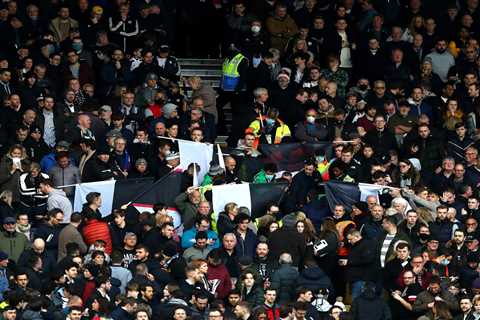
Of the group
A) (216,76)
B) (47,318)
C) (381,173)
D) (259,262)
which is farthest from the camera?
(216,76)

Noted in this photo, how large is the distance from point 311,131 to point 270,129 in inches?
25.9

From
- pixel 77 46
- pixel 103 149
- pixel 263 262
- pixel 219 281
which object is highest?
pixel 77 46

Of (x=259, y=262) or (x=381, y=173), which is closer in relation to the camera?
(x=259, y=262)

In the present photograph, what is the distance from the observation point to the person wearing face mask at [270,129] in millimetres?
34031

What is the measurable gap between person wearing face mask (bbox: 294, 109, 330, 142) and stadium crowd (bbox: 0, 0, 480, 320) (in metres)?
0.02

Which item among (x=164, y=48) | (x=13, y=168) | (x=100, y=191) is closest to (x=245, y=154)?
(x=100, y=191)

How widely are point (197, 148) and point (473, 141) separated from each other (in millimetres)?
4717

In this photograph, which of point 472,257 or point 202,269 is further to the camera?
point 472,257

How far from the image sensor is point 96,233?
30.5m

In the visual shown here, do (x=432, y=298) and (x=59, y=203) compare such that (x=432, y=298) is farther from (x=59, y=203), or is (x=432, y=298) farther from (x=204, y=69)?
(x=204, y=69)

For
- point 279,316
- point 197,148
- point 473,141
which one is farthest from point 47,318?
point 473,141

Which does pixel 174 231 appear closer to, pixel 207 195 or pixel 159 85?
pixel 207 195

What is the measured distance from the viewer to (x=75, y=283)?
28672 mm

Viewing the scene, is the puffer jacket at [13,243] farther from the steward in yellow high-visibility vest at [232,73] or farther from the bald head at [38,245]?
the steward in yellow high-visibility vest at [232,73]
